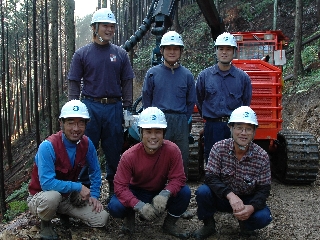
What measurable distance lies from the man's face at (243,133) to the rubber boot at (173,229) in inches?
43.8

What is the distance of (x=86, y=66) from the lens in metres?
4.88

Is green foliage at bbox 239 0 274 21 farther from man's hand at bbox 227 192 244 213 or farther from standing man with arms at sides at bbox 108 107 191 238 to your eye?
man's hand at bbox 227 192 244 213

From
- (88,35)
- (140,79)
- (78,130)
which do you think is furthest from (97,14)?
(88,35)

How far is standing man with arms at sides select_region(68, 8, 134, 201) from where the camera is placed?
4.86 m

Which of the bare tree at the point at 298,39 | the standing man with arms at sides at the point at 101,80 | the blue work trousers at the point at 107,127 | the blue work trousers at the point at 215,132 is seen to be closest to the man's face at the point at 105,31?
the standing man with arms at sides at the point at 101,80

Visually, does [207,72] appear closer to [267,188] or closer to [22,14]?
[267,188]

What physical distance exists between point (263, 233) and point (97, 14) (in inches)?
127

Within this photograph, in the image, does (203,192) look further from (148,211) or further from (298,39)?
(298,39)

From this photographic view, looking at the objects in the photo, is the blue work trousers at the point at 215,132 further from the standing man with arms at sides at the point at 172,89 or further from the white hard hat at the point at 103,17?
the white hard hat at the point at 103,17

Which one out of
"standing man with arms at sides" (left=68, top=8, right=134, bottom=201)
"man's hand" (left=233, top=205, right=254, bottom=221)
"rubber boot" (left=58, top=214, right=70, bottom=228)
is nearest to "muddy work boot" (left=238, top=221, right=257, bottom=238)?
"man's hand" (left=233, top=205, right=254, bottom=221)

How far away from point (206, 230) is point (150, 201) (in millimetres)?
687

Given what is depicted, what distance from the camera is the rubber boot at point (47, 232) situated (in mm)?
4028

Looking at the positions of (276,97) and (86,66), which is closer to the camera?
(86,66)

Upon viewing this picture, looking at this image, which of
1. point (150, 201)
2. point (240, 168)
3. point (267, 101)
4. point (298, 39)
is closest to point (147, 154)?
point (150, 201)
